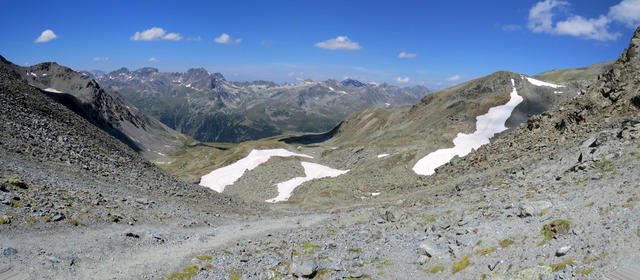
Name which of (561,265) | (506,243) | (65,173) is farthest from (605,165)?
(65,173)

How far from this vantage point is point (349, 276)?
1723cm

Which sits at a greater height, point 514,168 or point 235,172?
point 514,168

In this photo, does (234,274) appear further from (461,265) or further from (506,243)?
(506,243)

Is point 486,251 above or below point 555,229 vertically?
below

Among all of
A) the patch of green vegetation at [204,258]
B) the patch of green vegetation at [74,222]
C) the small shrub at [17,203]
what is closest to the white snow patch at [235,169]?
the patch of green vegetation at [74,222]

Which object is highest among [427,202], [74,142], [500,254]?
[74,142]

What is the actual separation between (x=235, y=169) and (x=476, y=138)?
6142 cm

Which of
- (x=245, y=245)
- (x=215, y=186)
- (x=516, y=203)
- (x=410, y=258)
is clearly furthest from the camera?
(x=215, y=186)

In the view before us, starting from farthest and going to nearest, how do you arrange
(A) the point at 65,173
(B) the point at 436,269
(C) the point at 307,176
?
(C) the point at 307,176 → (A) the point at 65,173 → (B) the point at 436,269

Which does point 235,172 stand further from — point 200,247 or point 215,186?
point 200,247

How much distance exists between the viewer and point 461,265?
1532cm

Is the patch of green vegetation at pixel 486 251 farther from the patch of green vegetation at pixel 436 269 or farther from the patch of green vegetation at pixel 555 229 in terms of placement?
the patch of green vegetation at pixel 555 229

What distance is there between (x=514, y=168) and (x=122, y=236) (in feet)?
104

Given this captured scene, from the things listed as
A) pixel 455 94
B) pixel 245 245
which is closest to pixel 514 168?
pixel 245 245
